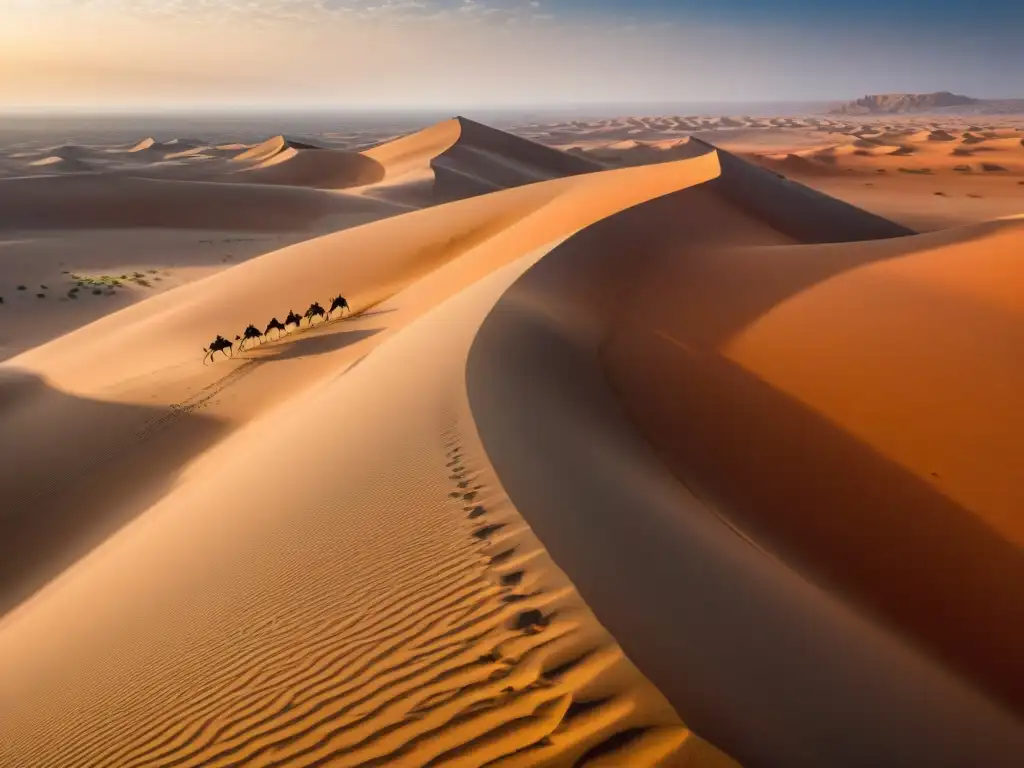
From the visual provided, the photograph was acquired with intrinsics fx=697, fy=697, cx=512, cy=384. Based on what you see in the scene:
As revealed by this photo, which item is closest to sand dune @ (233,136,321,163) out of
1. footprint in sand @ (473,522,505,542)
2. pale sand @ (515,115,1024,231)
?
pale sand @ (515,115,1024,231)

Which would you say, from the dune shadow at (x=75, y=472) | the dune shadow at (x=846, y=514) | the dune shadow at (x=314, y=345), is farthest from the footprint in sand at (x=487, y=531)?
the dune shadow at (x=314, y=345)

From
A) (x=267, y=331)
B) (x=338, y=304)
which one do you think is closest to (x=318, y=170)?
(x=338, y=304)

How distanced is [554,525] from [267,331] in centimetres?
907

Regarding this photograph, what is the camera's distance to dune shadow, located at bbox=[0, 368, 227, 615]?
6973 mm

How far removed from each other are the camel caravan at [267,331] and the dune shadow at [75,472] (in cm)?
196

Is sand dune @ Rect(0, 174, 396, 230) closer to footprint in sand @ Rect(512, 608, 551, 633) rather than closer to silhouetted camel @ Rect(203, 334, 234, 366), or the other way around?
silhouetted camel @ Rect(203, 334, 234, 366)

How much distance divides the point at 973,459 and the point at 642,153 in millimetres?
74035

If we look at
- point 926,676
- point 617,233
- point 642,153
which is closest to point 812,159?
point 642,153

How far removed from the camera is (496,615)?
10.6 feet

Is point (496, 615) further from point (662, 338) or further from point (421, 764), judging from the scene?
point (662, 338)

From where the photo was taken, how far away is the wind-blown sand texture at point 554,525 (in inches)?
117

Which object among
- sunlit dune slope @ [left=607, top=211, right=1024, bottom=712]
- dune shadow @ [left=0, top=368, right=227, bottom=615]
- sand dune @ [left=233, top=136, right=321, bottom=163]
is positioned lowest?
dune shadow @ [left=0, top=368, right=227, bottom=615]

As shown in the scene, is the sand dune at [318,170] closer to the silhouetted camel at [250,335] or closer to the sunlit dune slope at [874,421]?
the silhouetted camel at [250,335]

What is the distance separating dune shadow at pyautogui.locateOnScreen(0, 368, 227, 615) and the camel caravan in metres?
1.96
